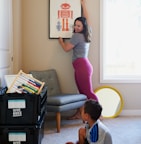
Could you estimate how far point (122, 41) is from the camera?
14.3ft

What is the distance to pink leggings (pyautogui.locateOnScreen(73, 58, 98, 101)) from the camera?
3.84 metres

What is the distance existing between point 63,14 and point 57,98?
143cm

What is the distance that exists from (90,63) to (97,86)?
395 mm

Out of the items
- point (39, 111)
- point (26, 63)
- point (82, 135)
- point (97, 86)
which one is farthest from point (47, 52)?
point (82, 135)

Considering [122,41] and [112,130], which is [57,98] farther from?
[122,41]

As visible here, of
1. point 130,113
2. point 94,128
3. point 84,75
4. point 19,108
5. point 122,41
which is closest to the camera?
point 94,128

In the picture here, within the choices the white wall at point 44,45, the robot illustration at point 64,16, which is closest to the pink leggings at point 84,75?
the white wall at point 44,45

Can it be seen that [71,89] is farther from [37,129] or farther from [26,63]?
[37,129]

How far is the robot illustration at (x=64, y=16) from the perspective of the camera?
407cm

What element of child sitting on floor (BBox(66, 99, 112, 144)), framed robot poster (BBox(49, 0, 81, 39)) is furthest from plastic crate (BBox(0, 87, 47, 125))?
framed robot poster (BBox(49, 0, 81, 39))

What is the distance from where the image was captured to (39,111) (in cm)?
252

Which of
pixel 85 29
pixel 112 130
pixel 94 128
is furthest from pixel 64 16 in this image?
pixel 94 128

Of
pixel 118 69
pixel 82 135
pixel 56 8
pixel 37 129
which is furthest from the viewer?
pixel 118 69

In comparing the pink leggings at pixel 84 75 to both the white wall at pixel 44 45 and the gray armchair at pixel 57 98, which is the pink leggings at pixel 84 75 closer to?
the gray armchair at pixel 57 98
